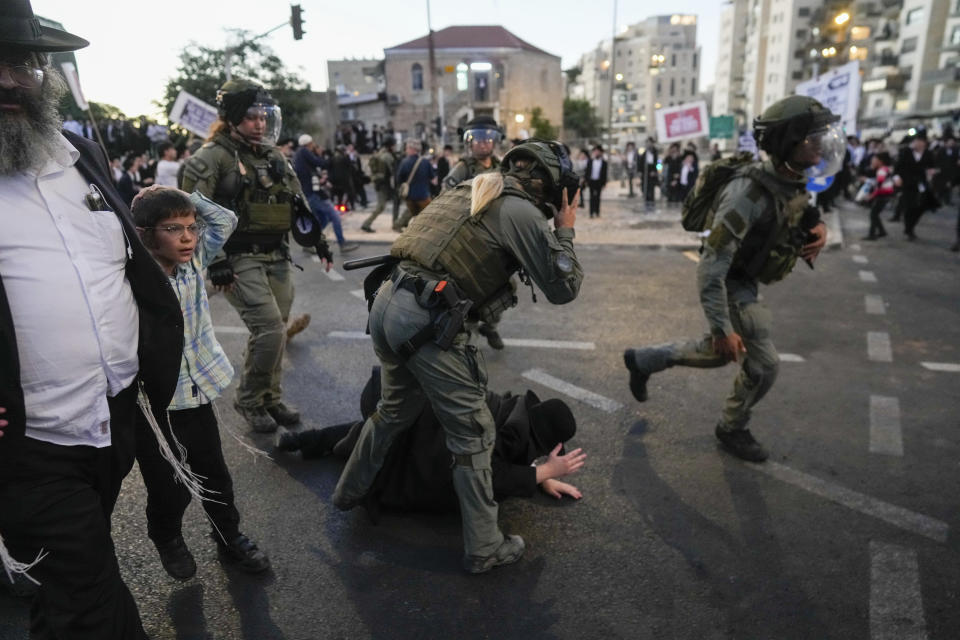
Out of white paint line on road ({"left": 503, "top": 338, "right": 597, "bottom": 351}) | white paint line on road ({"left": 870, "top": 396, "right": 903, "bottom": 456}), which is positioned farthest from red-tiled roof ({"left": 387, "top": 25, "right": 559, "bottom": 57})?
white paint line on road ({"left": 870, "top": 396, "right": 903, "bottom": 456})

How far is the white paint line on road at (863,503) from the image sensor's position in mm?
2910

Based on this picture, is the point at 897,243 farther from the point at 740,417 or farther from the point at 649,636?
the point at 649,636

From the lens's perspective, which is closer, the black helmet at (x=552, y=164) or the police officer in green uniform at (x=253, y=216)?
the black helmet at (x=552, y=164)

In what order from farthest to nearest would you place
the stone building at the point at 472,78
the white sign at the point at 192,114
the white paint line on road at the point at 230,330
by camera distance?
the stone building at the point at 472,78
the white sign at the point at 192,114
the white paint line on road at the point at 230,330

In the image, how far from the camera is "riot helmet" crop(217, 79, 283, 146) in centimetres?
375

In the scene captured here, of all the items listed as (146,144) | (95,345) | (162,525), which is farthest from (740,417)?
(146,144)

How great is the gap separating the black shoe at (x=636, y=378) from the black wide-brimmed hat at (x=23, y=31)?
3352mm

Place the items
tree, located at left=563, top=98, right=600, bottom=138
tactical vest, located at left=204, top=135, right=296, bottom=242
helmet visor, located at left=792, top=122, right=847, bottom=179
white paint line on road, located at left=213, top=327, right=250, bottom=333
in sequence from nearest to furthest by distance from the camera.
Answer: helmet visor, located at left=792, top=122, right=847, bottom=179
tactical vest, located at left=204, top=135, right=296, bottom=242
white paint line on road, located at left=213, top=327, right=250, bottom=333
tree, located at left=563, top=98, right=600, bottom=138

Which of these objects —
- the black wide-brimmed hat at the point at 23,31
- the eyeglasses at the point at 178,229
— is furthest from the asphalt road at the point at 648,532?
the black wide-brimmed hat at the point at 23,31

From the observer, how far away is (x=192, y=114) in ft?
36.9

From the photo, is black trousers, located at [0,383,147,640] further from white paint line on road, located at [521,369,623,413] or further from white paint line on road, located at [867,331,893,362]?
white paint line on road, located at [867,331,893,362]

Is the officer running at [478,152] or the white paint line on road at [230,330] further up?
the officer running at [478,152]

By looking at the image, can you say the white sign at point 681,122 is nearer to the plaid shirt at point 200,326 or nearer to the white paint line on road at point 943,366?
the white paint line on road at point 943,366

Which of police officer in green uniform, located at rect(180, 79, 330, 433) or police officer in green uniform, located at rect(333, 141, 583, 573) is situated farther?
police officer in green uniform, located at rect(180, 79, 330, 433)
